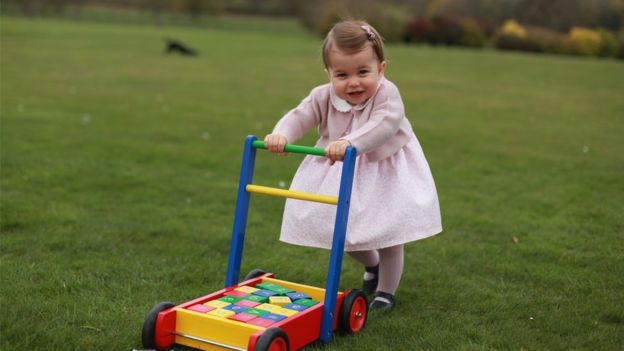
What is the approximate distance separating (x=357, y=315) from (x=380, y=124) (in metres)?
0.95

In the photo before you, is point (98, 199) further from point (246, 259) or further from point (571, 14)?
point (571, 14)

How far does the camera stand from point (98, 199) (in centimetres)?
639

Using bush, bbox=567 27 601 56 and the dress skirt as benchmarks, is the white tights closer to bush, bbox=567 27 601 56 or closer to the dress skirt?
the dress skirt

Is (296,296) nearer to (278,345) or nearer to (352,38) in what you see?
(278,345)

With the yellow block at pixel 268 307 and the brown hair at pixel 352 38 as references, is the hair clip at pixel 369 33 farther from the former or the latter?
the yellow block at pixel 268 307

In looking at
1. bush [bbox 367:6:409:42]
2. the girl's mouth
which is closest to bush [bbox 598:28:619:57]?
bush [bbox 367:6:409:42]

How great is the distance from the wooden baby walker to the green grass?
0.15 m

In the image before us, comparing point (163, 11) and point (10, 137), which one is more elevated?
point (163, 11)

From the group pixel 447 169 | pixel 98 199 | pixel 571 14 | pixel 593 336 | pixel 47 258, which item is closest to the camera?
pixel 593 336

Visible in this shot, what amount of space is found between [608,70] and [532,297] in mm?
20836

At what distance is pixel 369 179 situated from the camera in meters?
3.91

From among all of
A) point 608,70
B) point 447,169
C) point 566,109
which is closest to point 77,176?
point 447,169

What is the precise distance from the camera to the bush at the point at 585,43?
3250 cm

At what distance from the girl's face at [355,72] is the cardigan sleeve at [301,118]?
0.21 m
